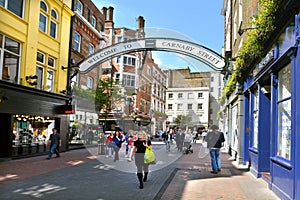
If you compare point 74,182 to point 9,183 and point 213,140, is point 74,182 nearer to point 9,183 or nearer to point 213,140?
point 9,183

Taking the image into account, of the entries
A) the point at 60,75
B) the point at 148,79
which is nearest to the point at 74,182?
the point at 148,79

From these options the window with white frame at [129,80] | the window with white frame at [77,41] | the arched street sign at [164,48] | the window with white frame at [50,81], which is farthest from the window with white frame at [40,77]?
the window with white frame at [129,80]

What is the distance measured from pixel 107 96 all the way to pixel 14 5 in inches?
428

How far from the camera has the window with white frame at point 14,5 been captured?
1316 centimetres

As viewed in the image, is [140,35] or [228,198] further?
[228,198]

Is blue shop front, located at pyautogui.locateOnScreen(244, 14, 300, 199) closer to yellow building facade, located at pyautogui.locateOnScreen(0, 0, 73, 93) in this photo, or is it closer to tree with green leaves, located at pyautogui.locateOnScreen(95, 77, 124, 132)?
tree with green leaves, located at pyautogui.locateOnScreen(95, 77, 124, 132)

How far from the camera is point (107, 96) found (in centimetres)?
545

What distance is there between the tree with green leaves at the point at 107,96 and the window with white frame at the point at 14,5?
9877 millimetres

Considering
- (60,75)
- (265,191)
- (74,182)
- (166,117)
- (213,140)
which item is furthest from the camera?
(60,75)

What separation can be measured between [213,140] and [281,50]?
3.63 meters

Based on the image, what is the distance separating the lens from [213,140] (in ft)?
31.4

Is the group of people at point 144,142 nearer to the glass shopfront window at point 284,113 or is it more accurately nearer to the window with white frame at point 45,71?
the glass shopfront window at point 284,113

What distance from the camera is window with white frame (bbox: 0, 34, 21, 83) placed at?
43.1 feet

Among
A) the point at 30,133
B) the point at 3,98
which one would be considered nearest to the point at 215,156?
the point at 3,98
